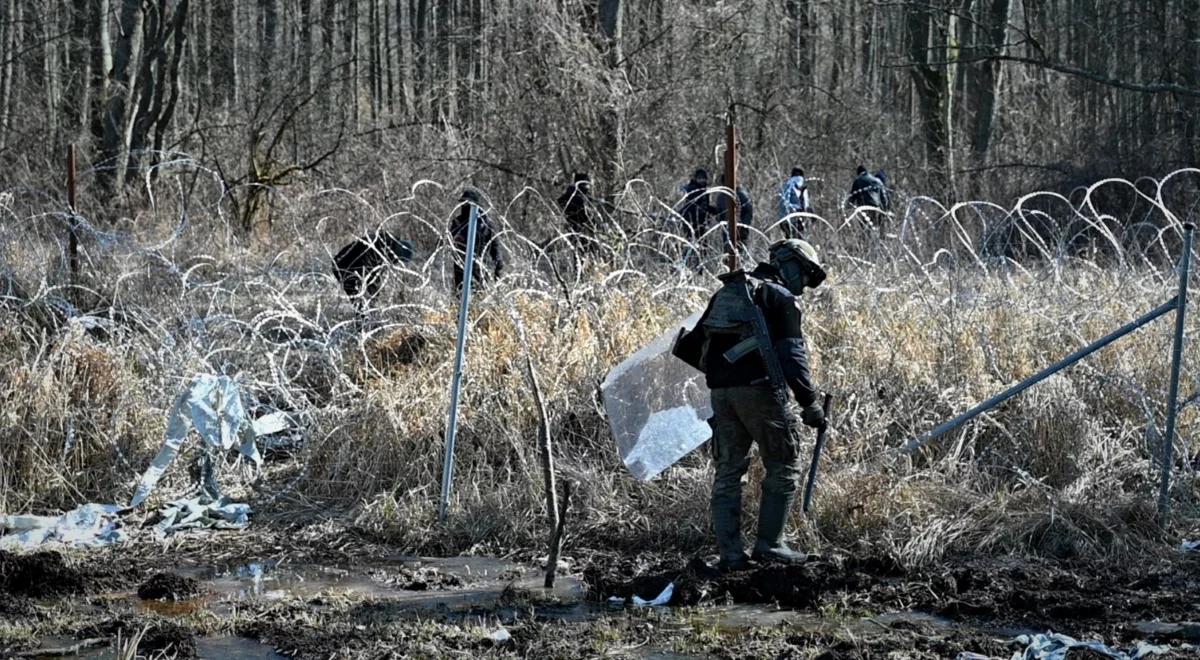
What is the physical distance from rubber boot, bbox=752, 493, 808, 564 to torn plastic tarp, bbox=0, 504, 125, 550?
3.64 meters

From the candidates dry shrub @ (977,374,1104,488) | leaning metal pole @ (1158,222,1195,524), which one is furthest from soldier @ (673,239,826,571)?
leaning metal pole @ (1158,222,1195,524)

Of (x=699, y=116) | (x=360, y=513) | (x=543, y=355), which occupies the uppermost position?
(x=699, y=116)

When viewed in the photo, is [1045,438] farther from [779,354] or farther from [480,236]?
[480,236]

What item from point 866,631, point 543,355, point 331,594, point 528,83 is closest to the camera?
point 866,631

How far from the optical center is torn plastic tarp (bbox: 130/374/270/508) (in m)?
8.79

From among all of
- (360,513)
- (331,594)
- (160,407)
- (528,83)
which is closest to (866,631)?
(331,594)

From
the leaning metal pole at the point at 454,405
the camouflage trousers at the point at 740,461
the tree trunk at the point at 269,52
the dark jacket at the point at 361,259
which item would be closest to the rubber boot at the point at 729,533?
the camouflage trousers at the point at 740,461

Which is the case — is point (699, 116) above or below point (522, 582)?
above

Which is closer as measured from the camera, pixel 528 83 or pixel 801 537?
pixel 801 537

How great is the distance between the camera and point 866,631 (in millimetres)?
6137

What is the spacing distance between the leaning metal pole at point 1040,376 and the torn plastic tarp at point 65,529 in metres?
4.47

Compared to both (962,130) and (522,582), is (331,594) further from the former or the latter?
(962,130)

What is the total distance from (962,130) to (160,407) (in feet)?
83.0

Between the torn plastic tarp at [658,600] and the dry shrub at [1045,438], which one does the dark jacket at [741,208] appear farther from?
the torn plastic tarp at [658,600]
